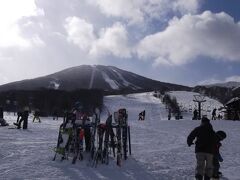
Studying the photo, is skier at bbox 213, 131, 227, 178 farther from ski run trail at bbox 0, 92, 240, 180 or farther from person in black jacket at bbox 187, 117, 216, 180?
ski run trail at bbox 0, 92, 240, 180

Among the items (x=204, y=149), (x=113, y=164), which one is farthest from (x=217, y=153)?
(x=113, y=164)

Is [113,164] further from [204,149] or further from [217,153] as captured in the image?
[204,149]

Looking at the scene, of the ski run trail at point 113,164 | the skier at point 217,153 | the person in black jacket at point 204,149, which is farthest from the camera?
the ski run trail at point 113,164

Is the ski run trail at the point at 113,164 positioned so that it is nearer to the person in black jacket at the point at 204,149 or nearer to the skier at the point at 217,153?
the skier at the point at 217,153

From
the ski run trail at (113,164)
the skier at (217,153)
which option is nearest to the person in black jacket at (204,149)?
the skier at (217,153)

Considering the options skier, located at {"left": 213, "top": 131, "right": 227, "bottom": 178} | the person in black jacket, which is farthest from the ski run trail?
the person in black jacket

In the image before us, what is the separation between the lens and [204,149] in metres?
11.7

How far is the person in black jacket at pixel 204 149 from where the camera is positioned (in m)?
11.6

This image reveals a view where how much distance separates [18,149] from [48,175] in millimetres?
5407

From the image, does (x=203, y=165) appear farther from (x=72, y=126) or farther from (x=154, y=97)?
(x=154, y=97)

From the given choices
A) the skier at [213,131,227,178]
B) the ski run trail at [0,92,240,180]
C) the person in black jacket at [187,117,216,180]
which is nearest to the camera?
the person in black jacket at [187,117,216,180]

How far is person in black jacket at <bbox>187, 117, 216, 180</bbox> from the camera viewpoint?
1156 cm

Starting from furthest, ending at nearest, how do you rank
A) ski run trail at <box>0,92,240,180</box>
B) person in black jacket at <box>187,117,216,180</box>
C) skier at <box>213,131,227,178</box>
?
ski run trail at <box>0,92,240,180</box>
skier at <box>213,131,227,178</box>
person in black jacket at <box>187,117,216,180</box>

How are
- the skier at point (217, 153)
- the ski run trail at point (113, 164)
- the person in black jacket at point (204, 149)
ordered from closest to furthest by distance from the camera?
1. the person in black jacket at point (204, 149)
2. the skier at point (217, 153)
3. the ski run trail at point (113, 164)
